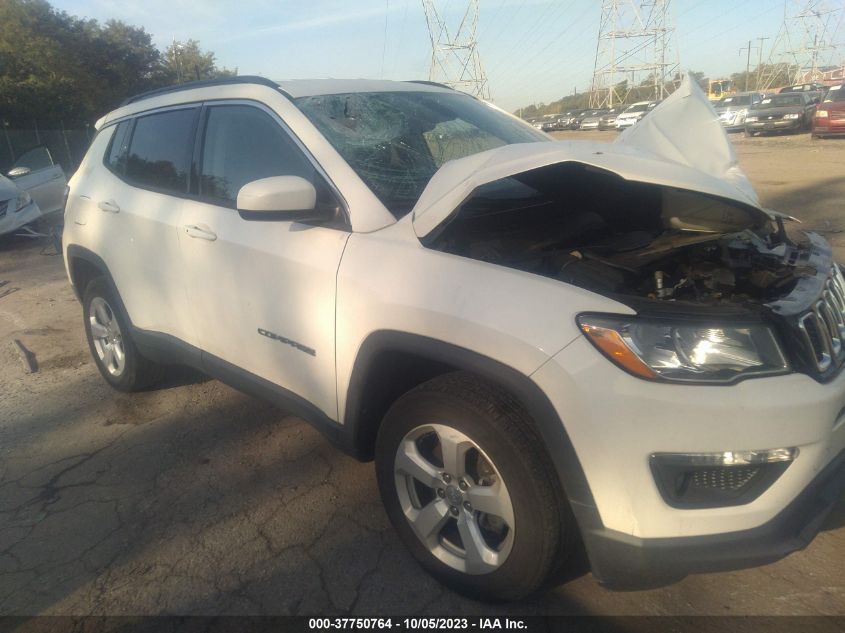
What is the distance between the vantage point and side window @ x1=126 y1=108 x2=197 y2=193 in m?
3.49

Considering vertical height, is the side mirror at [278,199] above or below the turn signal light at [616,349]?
above

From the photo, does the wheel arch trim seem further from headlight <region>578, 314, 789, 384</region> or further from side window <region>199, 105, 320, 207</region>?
side window <region>199, 105, 320, 207</region>

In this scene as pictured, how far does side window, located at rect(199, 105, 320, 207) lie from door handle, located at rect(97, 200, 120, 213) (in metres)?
0.84

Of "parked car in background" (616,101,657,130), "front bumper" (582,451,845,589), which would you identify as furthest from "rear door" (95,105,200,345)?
"parked car in background" (616,101,657,130)

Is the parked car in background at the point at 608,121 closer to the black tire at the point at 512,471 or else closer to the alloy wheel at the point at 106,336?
the alloy wheel at the point at 106,336

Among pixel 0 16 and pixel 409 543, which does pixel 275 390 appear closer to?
pixel 409 543

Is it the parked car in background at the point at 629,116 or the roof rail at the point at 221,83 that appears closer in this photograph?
the roof rail at the point at 221,83

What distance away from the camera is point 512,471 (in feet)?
6.55

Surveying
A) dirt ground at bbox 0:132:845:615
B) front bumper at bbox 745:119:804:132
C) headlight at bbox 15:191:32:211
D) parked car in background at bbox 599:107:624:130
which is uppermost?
parked car in background at bbox 599:107:624:130

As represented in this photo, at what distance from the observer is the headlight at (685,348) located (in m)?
1.81

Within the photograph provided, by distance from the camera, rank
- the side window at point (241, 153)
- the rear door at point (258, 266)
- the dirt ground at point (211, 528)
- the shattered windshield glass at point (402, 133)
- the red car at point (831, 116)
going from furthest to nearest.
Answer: the red car at point (831, 116)
the side window at point (241, 153)
the shattered windshield glass at point (402, 133)
the rear door at point (258, 266)
the dirt ground at point (211, 528)

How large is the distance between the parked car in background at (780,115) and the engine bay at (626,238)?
85.3 feet

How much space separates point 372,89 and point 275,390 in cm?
160

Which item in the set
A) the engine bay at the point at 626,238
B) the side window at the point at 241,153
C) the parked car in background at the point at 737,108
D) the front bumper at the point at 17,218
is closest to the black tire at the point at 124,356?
the side window at the point at 241,153
